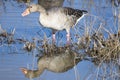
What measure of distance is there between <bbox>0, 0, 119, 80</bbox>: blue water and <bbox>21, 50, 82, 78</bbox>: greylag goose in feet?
0.34

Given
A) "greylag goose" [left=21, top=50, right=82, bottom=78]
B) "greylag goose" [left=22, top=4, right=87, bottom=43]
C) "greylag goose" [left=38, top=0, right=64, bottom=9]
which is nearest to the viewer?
"greylag goose" [left=21, top=50, right=82, bottom=78]

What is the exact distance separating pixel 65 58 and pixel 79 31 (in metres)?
1.58

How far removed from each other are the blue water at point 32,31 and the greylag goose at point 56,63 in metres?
0.10

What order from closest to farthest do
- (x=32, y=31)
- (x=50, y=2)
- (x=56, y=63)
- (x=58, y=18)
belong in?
(x=56, y=63) → (x=58, y=18) → (x=32, y=31) → (x=50, y=2)

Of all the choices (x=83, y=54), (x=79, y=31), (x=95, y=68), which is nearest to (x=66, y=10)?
(x=79, y=31)

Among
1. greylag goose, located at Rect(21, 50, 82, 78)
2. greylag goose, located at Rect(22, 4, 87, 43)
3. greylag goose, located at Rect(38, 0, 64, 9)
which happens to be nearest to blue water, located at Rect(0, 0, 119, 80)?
greylag goose, located at Rect(21, 50, 82, 78)

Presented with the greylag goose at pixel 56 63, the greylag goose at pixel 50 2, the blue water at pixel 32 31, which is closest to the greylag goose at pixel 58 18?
the blue water at pixel 32 31

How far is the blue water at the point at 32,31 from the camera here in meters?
8.87

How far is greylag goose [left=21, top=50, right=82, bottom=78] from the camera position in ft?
29.0

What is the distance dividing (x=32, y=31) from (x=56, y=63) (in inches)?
106

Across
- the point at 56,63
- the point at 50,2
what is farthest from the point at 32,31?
the point at 50,2

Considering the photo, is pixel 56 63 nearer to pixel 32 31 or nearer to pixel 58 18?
pixel 58 18

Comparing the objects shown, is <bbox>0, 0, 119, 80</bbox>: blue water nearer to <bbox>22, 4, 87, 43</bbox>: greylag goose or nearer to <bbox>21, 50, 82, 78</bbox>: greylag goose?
<bbox>21, 50, 82, 78</bbox>: greylag goose

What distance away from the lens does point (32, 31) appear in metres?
12.1
